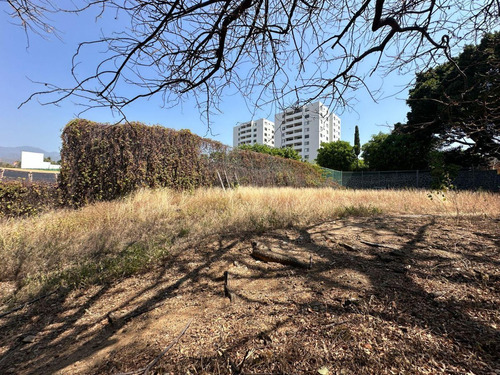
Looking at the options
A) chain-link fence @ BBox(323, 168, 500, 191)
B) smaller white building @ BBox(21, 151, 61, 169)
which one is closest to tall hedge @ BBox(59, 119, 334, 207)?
chain-link fence @ BBox(323, 168, 500, 191)

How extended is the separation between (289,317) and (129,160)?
6.24 metres

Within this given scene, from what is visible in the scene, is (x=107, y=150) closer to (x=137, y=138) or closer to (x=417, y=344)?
(x=137, y=138)

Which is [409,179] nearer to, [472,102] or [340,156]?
[340,156]

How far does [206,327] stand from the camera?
4.63ft

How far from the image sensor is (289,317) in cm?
144

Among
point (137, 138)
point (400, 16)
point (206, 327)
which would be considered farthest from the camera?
point (137, 138)

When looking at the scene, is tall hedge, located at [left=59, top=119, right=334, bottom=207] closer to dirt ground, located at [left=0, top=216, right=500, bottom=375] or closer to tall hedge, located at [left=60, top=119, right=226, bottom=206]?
tall hedge, located at [left=60, top=119, right=226, bottom=206]

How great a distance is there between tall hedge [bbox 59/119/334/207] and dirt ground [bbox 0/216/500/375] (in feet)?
13.1

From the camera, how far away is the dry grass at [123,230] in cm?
250

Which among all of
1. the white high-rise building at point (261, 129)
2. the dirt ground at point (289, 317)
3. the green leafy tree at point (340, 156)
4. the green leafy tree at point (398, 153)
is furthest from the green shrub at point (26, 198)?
the green leafy tree at point (340, 156)

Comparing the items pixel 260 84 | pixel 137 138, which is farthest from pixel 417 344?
pixel 137 138

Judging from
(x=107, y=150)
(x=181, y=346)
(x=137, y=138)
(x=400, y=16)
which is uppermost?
(x=400, y=16)

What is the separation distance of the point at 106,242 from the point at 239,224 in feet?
6.79

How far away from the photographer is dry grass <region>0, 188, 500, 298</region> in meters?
2.50
